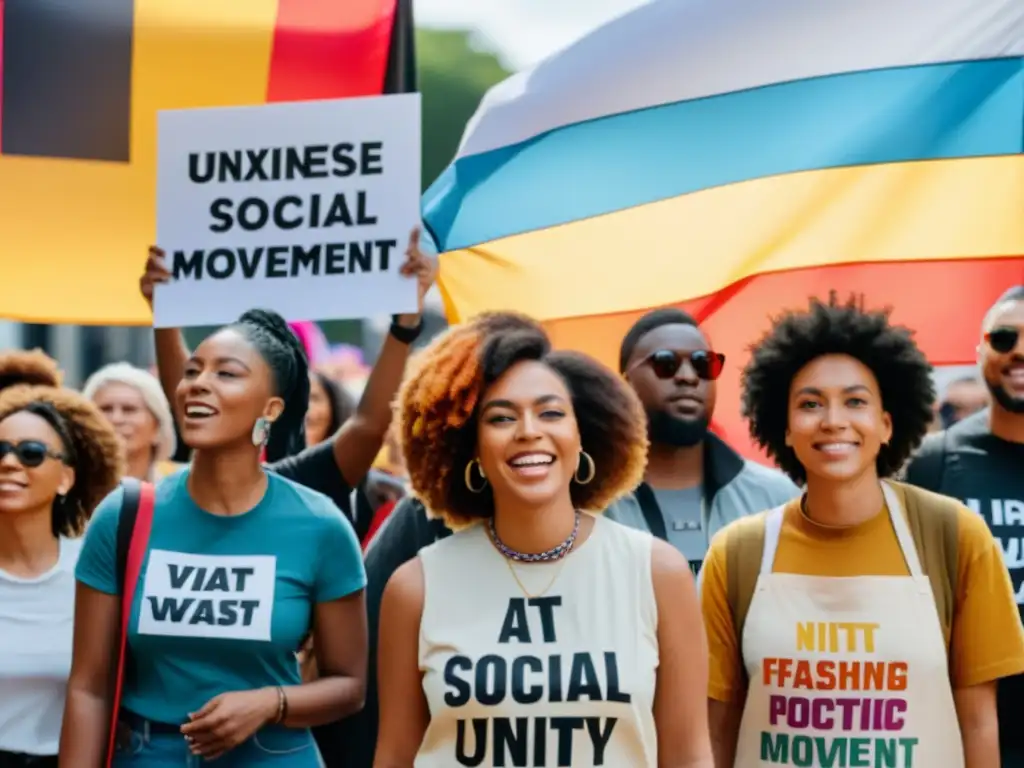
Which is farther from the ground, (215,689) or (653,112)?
(653,112)

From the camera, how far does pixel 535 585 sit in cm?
346

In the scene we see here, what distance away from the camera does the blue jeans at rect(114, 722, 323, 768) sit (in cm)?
382

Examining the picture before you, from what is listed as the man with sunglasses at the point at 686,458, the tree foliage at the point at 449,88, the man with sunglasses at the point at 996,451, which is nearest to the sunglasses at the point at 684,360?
the man with sunglasses at the point at 686,458

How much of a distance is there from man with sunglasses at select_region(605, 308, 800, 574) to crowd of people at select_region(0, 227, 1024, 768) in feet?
0.60

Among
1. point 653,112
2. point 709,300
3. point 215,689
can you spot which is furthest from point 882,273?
point 215,689

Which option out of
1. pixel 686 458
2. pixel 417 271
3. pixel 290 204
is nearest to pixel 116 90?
pixel 290 204

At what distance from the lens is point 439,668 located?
3.37 m

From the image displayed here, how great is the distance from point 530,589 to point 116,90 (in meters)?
3.25

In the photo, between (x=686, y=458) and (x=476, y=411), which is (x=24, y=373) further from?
(x=476, y=411)

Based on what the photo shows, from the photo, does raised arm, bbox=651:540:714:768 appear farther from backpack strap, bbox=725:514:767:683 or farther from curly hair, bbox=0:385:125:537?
curly hair, bbox=0:385:125:537

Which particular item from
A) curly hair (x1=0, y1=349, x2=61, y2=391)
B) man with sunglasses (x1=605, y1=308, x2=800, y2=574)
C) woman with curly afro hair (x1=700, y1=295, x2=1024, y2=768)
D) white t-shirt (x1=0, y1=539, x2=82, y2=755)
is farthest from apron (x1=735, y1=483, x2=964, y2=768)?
curly hair (x1=0, y1=349, x2=61, y2=391)

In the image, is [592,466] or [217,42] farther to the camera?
[217,42]

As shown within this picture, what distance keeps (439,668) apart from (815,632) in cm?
91

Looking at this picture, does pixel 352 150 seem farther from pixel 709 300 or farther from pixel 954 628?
pixel 954 628
